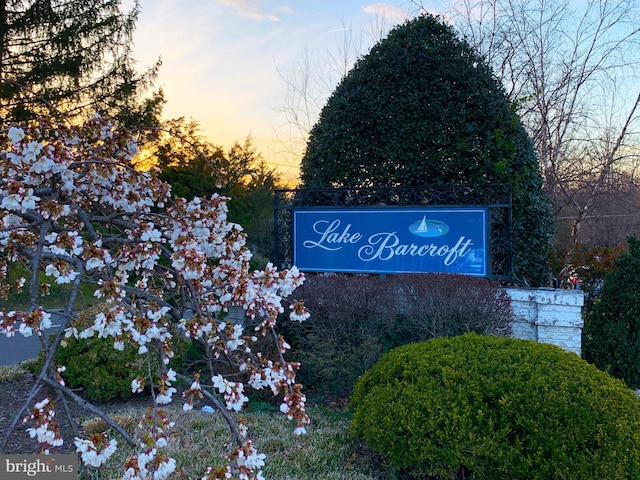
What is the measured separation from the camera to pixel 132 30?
12477 mm

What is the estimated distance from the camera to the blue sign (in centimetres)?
516

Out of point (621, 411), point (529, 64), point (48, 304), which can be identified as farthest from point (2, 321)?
point (48, 304)

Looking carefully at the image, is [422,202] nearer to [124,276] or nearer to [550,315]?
[550,315]

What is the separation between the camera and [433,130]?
548 centimetres

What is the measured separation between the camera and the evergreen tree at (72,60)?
11383 mm

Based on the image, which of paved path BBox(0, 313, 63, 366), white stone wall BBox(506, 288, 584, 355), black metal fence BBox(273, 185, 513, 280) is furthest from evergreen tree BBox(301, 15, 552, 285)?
paved path BBox(0, 313, 63, 366)

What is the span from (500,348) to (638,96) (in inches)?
307

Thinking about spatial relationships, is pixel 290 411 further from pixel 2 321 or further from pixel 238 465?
pixel 2 321

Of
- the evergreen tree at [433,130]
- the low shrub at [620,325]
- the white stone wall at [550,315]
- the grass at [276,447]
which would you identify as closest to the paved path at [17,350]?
the grass at [276,447]

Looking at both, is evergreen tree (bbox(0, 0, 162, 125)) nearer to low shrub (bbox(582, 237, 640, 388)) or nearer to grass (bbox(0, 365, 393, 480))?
grass (bbox(0, 365, 393, 480))

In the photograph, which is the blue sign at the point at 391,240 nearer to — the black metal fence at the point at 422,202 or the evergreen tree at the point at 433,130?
the black metal fence at the point at 422,202

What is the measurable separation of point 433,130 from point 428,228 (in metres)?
1.05

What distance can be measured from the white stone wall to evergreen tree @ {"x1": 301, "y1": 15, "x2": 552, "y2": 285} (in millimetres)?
681

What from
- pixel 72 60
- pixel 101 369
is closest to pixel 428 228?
pixel 101 369
